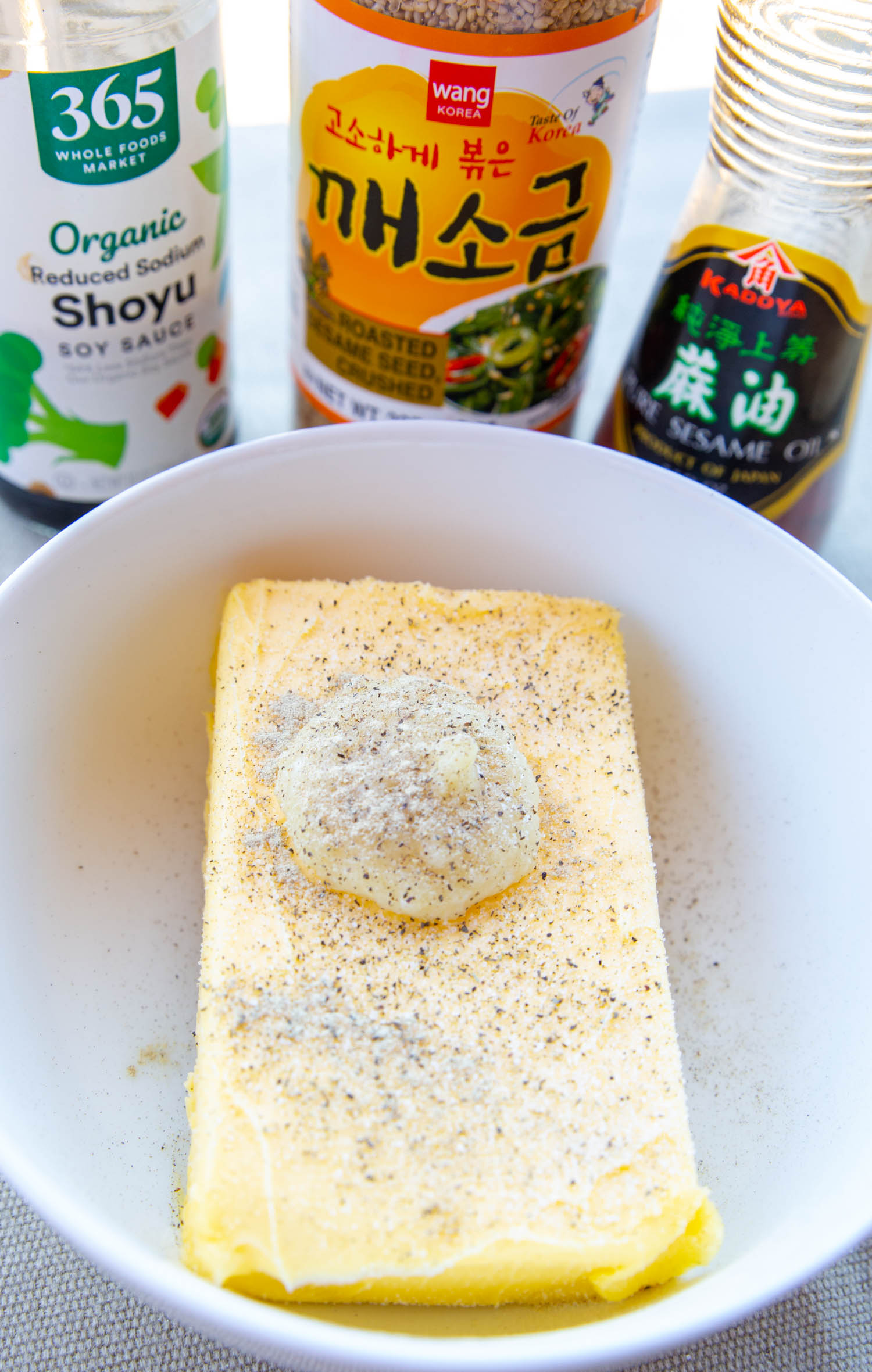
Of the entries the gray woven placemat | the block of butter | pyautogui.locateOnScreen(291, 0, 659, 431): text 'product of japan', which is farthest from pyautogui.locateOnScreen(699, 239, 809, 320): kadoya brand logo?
the gray woven placemat

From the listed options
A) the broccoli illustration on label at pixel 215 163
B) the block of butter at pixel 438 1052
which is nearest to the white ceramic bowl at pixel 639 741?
the block of butter at pixel 438 1052

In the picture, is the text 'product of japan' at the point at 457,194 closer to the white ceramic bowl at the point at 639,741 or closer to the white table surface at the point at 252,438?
the white ceramic bowl at the point at 639,741

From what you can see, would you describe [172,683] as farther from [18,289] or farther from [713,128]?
[713,128]

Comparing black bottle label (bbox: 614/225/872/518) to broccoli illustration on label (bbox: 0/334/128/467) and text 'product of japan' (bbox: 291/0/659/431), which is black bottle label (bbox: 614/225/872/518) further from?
broccoli illustration on label (bbox: 0/334/128/467)

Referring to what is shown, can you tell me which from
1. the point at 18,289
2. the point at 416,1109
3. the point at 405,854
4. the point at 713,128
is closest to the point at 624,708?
the point at 405,854

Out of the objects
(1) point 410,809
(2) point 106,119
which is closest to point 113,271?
(2) point 106,119

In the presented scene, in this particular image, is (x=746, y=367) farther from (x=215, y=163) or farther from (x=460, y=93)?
(x=215, y=163)
